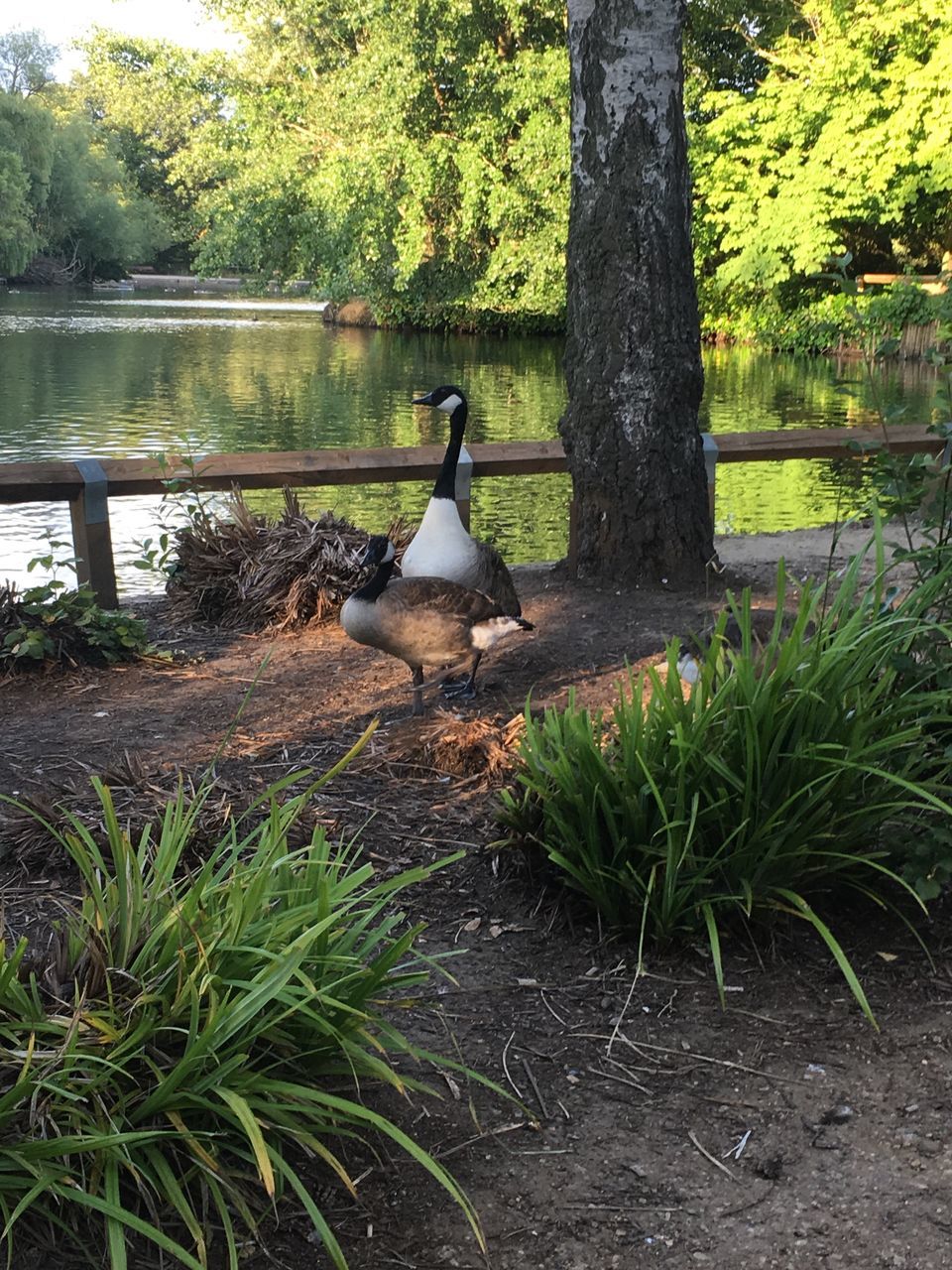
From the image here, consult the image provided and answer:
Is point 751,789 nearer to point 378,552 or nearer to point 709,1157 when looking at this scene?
point 709,1157

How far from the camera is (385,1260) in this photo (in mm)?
2072

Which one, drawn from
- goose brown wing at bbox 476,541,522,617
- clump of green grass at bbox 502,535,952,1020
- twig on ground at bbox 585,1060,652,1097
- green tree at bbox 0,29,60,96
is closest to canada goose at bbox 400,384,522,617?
goose brown wing at bbox 476,541,522,617

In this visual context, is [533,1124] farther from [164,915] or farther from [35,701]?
[35,701]

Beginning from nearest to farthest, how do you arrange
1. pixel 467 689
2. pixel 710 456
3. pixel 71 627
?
pixel 467 689
pixel 71 627
pixel 710 456

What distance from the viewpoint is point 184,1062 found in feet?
6.54

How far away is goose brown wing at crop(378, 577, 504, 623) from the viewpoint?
471 cm

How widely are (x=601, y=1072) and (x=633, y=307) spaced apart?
4.71 meters

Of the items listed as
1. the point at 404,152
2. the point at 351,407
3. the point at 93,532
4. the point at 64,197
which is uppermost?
the point at 64,197

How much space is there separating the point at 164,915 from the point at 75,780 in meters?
1.78

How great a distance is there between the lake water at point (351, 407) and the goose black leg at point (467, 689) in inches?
61.9

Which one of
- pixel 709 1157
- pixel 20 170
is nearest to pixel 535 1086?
pixel 709 1157

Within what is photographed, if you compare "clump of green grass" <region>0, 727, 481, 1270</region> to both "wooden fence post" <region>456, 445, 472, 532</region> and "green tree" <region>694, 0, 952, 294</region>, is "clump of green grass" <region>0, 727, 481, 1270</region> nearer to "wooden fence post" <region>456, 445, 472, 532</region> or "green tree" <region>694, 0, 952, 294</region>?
"wooden fence post" <region>456, 445, 472, 532</region>

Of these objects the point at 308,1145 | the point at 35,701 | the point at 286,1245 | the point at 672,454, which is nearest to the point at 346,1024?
the point at 308,1145

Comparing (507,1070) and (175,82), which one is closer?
(507,1070)
